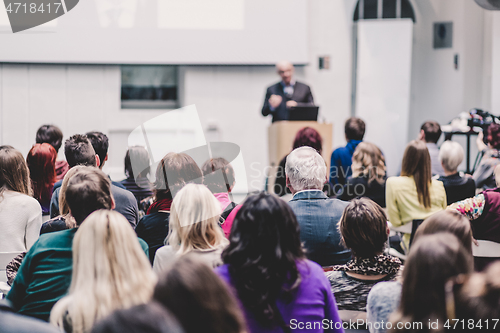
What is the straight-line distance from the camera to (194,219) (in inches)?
→ 77.4

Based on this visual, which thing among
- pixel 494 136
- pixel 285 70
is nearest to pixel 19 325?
pixel 494 136

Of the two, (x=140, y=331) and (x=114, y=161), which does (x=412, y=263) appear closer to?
(x=140, y=331)

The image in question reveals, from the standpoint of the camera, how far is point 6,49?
6602 mm

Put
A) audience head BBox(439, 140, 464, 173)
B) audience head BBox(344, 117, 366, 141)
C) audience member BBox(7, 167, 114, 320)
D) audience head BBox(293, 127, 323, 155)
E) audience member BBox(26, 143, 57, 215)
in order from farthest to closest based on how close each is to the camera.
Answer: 1. audience head BBox(344, 117, 366, 141)
2. audience head BBox(293, 127, 323, 155)
3. audience head BBox(439, 140, 464, 173)
4. audience member BBox(26, 143, 57, 215)
5. audience member BBox(7, 167, 114, 320)

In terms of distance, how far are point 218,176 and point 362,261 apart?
1.24 metres

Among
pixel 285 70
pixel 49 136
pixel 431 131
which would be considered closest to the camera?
pixel 49 136

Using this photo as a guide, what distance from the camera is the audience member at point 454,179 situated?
11.5ft

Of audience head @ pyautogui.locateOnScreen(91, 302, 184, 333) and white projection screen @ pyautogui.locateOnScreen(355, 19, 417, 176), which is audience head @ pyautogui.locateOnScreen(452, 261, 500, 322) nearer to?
audience head @ pyautogui.locateOnScreen(91, 302, 184, 333)

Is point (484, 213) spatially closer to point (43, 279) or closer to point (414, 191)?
point (414, 191)

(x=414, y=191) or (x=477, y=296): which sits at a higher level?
(x=477, y=296)

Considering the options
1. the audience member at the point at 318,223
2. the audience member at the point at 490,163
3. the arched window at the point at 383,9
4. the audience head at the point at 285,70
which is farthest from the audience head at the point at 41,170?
the arched window at the point at 383,9

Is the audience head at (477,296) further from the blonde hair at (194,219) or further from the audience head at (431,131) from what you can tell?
the audience head at (431,131)

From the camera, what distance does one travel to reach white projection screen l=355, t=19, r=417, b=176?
7.40 metres

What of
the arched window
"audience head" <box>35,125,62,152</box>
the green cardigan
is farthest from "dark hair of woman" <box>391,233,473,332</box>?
the arched window
